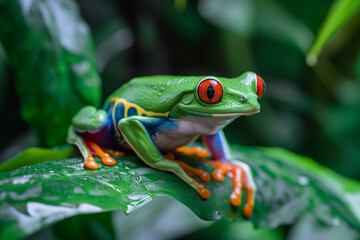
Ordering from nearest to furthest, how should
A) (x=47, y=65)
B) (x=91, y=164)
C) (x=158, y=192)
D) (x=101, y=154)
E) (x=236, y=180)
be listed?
1. (x=158, y=192)
2. (x=91, y=164)
3. (x=101, y=154)
4. (x=236, y=180)
5. (x=47, y=65)

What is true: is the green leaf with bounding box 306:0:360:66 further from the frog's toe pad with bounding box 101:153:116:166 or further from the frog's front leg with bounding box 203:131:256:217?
the frog's toe pad with bounding box 101:153:116:166

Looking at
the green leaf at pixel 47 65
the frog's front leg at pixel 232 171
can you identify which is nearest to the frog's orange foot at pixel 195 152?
the frog's front leg at pixel 232 171

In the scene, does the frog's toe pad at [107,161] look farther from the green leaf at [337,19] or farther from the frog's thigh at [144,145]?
the green leaf at [337,19]

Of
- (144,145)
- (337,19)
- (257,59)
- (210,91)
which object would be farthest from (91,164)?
(257,59)

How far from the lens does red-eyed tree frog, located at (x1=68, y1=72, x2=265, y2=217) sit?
1.08 metres

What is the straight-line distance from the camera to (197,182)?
3.66 ft

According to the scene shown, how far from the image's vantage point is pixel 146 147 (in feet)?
3.64

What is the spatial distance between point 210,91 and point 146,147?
10.7 inches

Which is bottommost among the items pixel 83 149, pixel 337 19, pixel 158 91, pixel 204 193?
pixel 204 193

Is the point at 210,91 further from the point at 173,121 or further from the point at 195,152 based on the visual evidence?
the point at 195,152

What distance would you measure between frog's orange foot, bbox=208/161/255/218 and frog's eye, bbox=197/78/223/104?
290mm

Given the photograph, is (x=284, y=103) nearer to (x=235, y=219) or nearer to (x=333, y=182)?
(x=333, y=182)

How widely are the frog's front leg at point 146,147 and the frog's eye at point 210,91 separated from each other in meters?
0.21

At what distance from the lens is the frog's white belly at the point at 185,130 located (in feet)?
3.79
